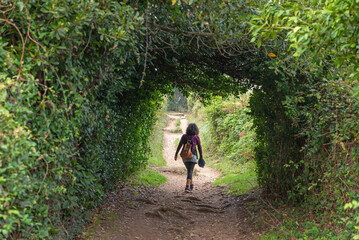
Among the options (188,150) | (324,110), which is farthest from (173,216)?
(324,110)

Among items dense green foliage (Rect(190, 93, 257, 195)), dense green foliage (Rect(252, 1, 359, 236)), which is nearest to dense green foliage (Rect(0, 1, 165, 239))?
dense green foliage (Rect(252, 1, 359, 236))

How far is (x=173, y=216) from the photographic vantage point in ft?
25.2

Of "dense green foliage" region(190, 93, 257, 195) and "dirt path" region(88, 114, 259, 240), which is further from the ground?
"dense green foliage" region(190, 93, 257, 195)

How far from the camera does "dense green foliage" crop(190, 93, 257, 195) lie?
12.1 metres

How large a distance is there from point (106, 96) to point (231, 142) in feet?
43.0

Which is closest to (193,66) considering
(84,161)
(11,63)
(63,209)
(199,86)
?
(199,86)

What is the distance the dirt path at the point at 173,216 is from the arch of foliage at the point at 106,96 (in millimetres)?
733

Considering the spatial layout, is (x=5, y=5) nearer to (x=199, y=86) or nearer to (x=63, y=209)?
(x=63, y=209)

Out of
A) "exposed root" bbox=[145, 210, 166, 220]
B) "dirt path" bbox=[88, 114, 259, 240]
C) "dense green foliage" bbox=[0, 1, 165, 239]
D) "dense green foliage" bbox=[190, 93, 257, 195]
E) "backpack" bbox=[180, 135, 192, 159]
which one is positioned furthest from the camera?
"dense green foliage" bbox=[190, 93, 257, 195]

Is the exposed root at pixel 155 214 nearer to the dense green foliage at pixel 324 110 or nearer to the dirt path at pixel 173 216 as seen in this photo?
the dirt path at pixel 173 216

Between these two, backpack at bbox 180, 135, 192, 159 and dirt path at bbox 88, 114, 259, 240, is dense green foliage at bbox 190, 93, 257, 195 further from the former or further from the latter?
backpack at bbox 180, 135, 192, 159

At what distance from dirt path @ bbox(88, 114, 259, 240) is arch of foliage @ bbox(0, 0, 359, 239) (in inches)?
28.9

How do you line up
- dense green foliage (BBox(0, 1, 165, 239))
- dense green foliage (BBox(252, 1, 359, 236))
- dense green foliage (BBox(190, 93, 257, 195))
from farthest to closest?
1. dense green foliage (BBox(190, 93, 257, 195))
2. dense green foliage (BBox(252, 1, 359, 236))
3. dense green foliage (BBox(0, 1, 165, 239))

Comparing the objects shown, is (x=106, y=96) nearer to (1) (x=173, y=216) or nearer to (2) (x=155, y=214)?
(2) (x=155, y=214)
